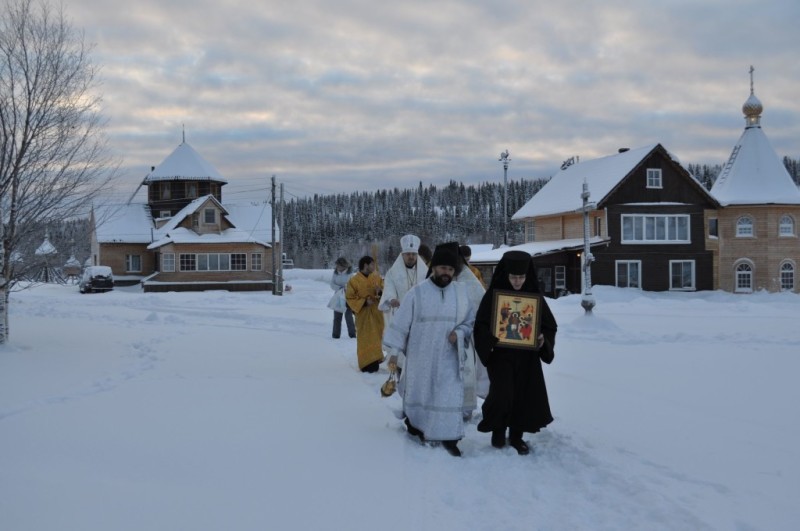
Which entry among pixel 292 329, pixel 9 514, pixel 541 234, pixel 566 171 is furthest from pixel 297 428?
pixel 566 171

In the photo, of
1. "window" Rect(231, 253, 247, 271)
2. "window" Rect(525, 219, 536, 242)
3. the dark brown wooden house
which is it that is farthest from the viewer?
"window" Rect(231, 253, 247, 271)

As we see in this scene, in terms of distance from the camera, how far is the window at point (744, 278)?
38.1 m

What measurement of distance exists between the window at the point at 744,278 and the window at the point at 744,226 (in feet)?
5.21

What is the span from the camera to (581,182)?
39656 mm

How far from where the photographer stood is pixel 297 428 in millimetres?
6984

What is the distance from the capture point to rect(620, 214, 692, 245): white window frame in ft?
118

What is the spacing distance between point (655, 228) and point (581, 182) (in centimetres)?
504

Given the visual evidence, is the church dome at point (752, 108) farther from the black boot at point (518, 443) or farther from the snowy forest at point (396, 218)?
the snowy forest at point (396, 218)

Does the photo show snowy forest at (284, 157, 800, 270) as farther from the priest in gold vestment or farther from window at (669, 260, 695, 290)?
the priest in gold vestment

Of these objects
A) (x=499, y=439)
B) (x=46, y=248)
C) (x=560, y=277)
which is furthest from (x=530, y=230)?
(x=499, y=439)

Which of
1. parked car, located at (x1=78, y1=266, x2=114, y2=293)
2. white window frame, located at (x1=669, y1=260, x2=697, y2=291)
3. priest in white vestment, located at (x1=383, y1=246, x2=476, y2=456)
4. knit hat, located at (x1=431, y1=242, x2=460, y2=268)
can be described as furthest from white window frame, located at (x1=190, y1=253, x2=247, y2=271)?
knit hat, located at (x1=431, y1=242, x2=460, y2=268)

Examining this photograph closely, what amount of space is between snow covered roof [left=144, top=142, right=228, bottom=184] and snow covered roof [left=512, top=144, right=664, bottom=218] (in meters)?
23.4

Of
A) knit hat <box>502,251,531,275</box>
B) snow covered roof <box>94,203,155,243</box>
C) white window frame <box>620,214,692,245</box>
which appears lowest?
knit hat <box>502,251,531,275</box>

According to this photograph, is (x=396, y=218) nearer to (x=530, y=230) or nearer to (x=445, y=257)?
(x=530, y=230)
